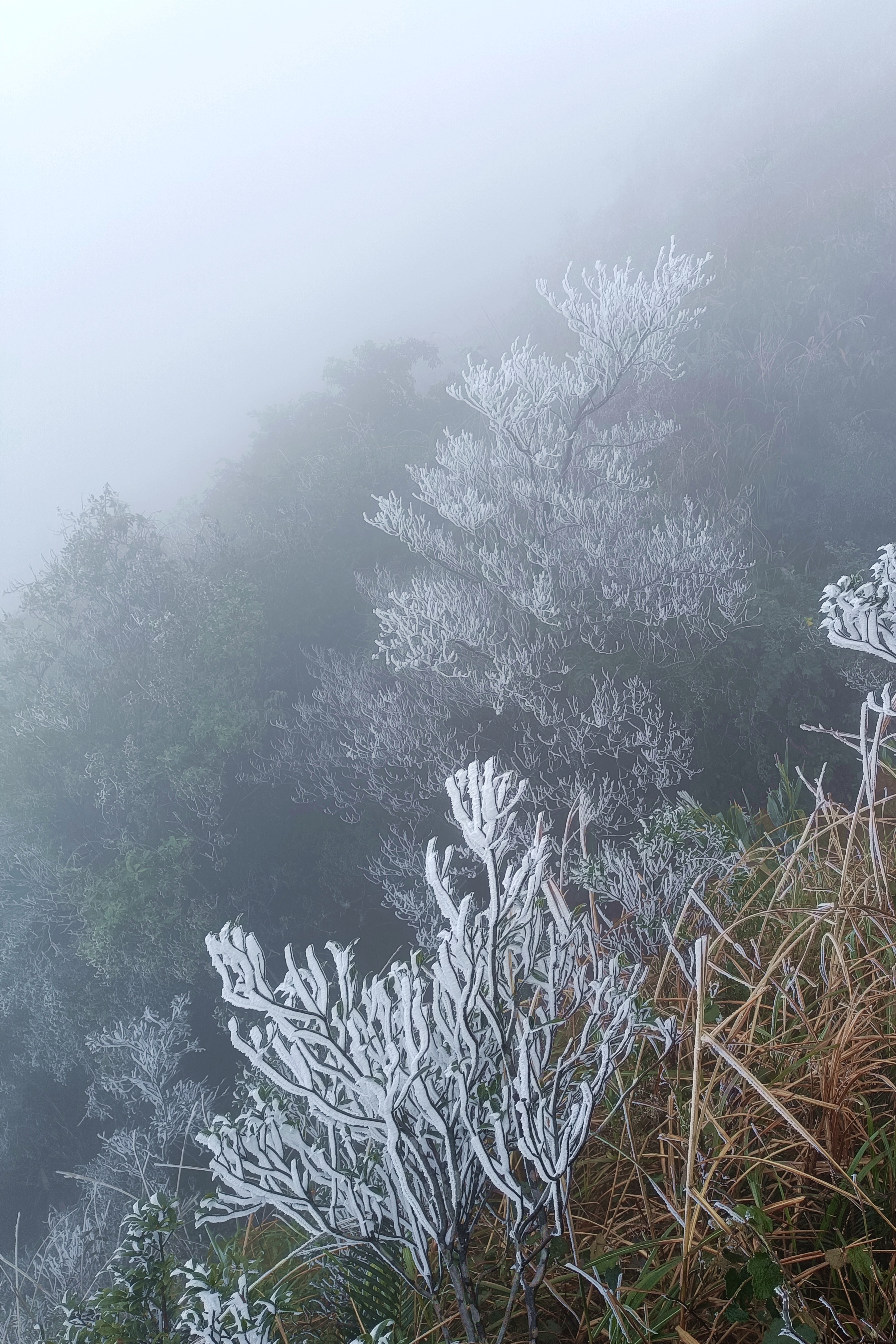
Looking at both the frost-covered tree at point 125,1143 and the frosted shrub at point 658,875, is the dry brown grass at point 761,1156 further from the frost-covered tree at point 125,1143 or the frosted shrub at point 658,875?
the frost-covered tree at point 125,1143

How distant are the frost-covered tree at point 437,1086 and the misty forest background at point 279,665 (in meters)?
8.63

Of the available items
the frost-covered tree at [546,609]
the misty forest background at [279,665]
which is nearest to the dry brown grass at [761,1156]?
the frost-covered tree at [546,609]

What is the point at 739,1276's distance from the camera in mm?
926

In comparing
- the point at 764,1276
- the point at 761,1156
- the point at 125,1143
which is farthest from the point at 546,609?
the point at 125,1143

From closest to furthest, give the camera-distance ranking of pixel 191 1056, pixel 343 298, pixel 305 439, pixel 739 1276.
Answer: pixel 739 1276 < pixel 191 1056 < pixel 305 439 < pixel 343 298

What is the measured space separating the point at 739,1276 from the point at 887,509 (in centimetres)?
1328

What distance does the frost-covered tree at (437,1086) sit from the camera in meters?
0.99

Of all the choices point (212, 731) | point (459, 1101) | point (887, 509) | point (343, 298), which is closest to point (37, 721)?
point (212, 731)

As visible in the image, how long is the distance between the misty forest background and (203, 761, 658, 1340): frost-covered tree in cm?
863

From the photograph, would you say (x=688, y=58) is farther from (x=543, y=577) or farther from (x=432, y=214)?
(x=543, y=577)

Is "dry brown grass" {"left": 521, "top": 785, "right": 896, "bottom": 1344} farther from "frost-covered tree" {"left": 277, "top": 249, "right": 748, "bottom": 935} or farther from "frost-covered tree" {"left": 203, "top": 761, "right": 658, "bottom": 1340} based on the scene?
"frost-covered tree" {"left": 277, "top": 249, "right": 748, "bottom": 935}

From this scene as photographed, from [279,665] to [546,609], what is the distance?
5966 millimetres

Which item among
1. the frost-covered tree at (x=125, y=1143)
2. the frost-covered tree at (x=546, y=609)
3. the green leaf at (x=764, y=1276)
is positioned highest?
the green leaf at (x=764, y=1276)

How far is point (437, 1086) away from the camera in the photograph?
113 centimetres
